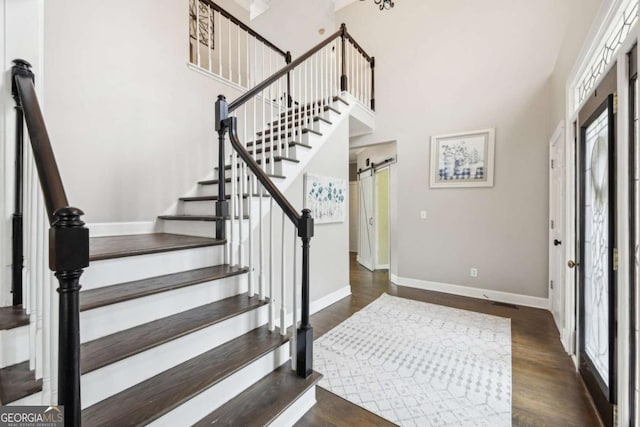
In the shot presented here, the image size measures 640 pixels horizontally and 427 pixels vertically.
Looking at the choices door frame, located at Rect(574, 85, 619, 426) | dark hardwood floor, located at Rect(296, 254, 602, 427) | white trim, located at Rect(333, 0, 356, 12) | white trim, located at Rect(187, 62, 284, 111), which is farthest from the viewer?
white trim, located at Rect(333, 0, 356, 12)

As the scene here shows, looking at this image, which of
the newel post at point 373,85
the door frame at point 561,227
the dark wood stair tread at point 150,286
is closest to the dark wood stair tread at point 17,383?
the dark wood stair tread at point 150,286

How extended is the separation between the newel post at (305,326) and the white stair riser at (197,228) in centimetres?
71

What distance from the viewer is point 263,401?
1468mm

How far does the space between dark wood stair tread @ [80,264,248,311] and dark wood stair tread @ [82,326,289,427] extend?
1.34 ft

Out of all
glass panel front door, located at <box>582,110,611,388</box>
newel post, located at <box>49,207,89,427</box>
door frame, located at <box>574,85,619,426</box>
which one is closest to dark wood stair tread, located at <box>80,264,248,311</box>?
newel post, located at <box>49,207,89,427</box>

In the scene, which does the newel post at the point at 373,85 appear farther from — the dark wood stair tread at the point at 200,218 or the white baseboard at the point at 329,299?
the dark wood stair tread at the point at 200,218

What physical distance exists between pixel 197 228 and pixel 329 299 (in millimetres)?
1871

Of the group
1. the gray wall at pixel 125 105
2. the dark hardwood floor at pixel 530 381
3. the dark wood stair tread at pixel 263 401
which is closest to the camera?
the dark wood stair tread at pixel 263 401

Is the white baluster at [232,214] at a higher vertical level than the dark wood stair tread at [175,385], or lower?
higher

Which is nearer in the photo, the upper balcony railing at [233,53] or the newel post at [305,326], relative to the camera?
the newel post at [305,326]

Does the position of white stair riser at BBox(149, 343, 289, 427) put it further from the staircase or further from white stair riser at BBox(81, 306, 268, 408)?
white stair riser at BBox(81, 306, 268, 408)

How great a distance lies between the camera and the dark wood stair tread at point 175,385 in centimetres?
110

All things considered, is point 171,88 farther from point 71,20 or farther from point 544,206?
point 544,206

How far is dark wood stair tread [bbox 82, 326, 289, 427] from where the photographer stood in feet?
3.61
